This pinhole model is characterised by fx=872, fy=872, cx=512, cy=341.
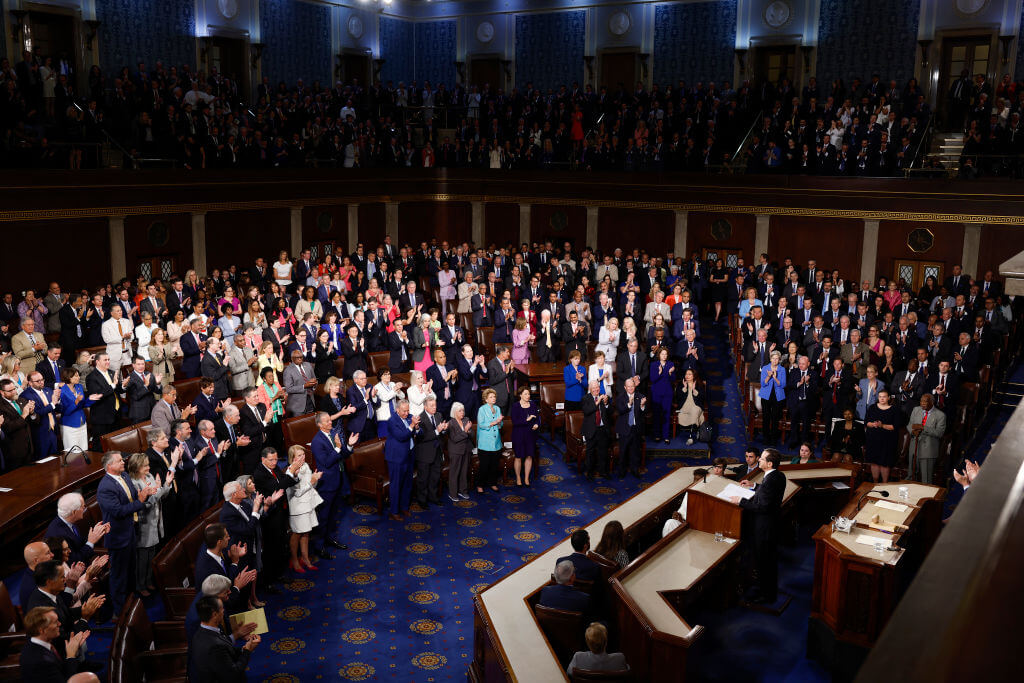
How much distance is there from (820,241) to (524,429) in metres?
12.2

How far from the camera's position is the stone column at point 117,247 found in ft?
57.5

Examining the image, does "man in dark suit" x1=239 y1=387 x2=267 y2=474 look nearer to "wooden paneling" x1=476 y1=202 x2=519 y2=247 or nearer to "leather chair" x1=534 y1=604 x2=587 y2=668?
"leather chair" x1=534 y1=604 x2=587 y2=668

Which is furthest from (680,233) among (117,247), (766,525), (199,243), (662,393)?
(766,525)

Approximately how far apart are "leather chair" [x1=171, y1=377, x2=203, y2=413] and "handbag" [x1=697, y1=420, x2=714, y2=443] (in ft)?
23.4

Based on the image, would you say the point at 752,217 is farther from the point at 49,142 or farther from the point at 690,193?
the point at 49,142

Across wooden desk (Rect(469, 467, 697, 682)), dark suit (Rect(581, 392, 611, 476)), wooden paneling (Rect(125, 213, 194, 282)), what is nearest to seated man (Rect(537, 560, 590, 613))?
wooden desk (Rect(469, 467, 697, 682))

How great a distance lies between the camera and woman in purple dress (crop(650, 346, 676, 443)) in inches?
515

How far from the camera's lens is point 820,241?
20562mm

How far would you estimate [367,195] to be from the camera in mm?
22969

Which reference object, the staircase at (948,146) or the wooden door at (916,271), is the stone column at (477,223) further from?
the staircase at (948,146)

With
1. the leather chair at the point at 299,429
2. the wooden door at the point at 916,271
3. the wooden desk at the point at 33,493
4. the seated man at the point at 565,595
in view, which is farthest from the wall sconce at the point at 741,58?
the seated man at the point at 565,595

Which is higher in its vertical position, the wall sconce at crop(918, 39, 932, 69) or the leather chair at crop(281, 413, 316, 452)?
the wall sconce at crop(918, 39, 932, 69)

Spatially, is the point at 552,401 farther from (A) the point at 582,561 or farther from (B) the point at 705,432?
(A) the point at 582,561

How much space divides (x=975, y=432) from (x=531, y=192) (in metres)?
13.6
